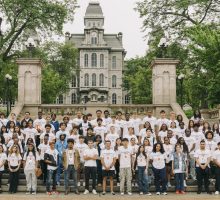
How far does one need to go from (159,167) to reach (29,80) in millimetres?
11096

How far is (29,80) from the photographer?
936 inches

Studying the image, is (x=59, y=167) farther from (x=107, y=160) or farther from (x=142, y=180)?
(x=142, y=180)

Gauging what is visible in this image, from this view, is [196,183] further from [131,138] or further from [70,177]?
[70,177]

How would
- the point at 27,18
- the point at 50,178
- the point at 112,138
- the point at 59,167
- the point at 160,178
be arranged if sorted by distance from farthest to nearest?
the point at 27,18 < the point at 112,138 < the point at 59,167 < the point at 160,178 < the point at 50,178

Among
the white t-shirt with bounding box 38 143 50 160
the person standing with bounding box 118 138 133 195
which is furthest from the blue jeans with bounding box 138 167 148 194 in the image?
the white t-shirt with bounding box 38 143 50 160

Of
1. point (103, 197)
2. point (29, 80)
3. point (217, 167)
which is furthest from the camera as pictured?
point (29, 80)

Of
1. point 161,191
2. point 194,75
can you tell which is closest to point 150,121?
point 161,191

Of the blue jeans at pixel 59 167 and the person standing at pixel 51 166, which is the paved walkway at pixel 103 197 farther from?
the blue jeans at pixel 59 167

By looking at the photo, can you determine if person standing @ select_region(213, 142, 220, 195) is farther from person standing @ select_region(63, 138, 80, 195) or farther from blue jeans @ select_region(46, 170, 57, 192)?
blue jeans @ select_region(46, 170, 57, 192)

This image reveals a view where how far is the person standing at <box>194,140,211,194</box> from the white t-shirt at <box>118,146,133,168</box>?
6.84ft

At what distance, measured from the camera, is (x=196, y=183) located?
615 inches

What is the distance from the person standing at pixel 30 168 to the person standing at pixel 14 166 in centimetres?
24

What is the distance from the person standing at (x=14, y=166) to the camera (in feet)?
47.9

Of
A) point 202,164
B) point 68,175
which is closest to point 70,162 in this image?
point 68,175
